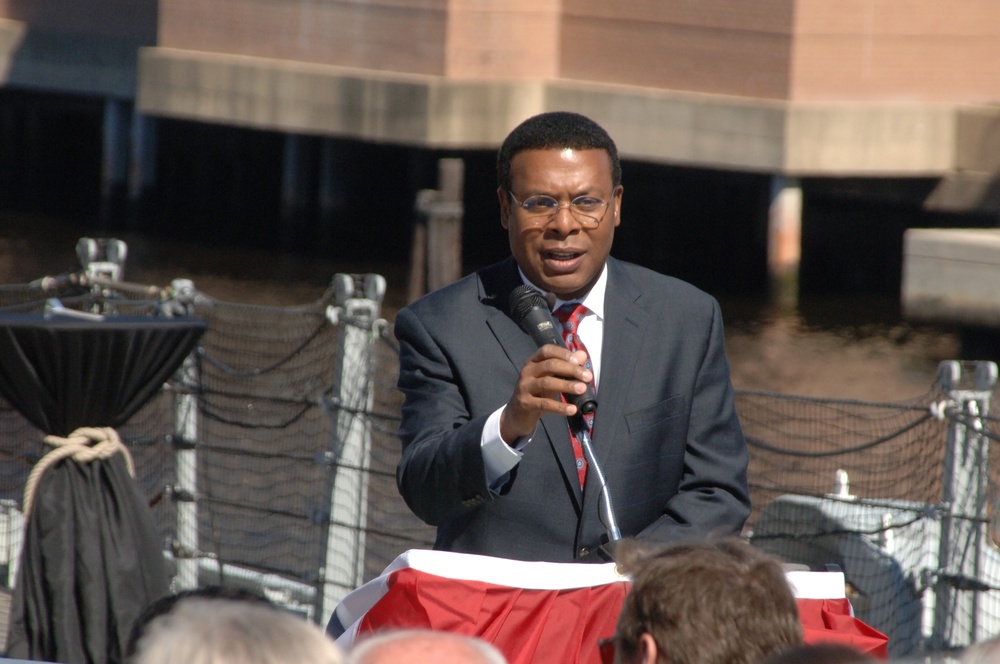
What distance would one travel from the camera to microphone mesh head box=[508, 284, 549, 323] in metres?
3.27

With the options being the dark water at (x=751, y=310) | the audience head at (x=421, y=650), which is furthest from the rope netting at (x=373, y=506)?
the dark water at (x=751, y=310)

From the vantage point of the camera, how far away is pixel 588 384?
3.28m

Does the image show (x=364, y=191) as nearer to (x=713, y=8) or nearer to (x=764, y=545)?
(x=713, y=8)

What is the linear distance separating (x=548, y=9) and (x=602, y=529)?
2105 cm

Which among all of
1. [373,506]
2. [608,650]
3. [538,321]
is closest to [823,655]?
[608,650]

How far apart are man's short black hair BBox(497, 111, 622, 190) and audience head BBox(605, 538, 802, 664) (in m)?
1.23

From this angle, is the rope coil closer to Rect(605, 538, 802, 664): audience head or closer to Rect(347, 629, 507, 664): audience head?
Rect(347, 629, 507, 664): audience head

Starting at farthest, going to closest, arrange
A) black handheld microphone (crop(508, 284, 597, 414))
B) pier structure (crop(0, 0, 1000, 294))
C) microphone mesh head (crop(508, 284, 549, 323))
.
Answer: pier structure (crop(0, 0, 1000, 294)), microphone mesh head (crop(508, 284, 549, 323)), black handheld microphone (crop(508, 284, 597, 414))

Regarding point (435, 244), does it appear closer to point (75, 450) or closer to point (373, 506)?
point (373, 506)

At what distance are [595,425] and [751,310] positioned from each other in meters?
17.8

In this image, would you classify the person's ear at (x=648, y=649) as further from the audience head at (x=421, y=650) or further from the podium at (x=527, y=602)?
the podium at (x=527, y=602)

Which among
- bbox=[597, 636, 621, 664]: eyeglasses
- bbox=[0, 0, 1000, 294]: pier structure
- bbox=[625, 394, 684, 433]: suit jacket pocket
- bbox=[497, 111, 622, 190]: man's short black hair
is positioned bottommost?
bbox=[597, 636, 621, 664]: eyeglasses

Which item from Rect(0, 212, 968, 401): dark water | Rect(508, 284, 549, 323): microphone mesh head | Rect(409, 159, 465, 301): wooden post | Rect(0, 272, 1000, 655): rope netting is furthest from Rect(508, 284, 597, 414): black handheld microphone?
Rect(0, 212, 968, 401): dark water

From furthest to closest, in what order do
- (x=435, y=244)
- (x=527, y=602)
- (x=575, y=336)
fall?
(x=435, y=244)
(x=575, y=336)
(x=527, y=602)
